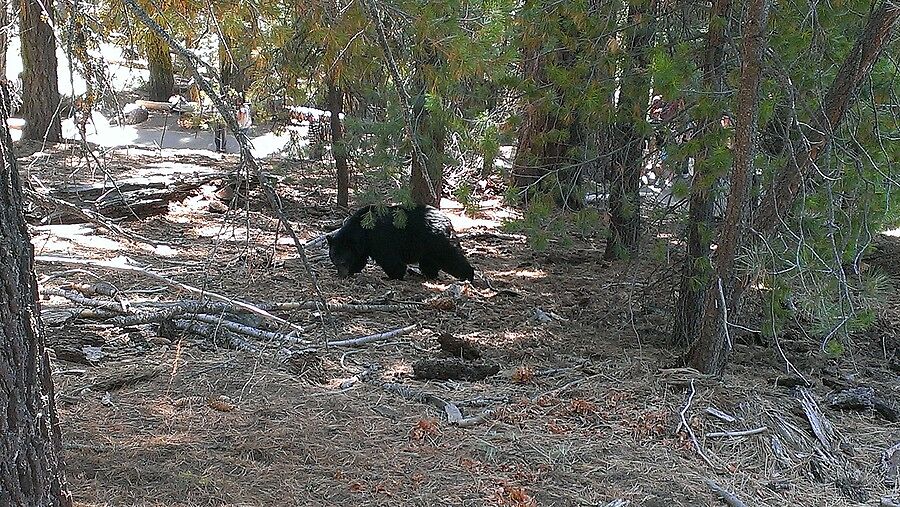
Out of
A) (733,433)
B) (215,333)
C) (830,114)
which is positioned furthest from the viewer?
(215,333)

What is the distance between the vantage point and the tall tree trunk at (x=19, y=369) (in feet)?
8.01

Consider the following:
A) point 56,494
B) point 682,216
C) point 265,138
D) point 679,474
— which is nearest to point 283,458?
point 56,494

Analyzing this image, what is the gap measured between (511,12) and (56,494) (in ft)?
14.4

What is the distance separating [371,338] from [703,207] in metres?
2.58

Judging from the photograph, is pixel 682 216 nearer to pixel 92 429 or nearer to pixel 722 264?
pixel 722 264

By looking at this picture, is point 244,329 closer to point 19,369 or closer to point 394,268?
point 394,268

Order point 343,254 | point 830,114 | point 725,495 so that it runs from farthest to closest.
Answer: point 343,254
point 830,114
point 725,495

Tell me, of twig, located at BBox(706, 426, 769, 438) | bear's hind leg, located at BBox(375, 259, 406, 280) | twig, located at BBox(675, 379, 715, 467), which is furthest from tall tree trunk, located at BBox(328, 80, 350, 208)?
twig, located at BBox(706, 426, 769, 438)

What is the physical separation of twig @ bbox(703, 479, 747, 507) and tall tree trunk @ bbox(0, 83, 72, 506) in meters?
3.00

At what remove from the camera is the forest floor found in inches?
154

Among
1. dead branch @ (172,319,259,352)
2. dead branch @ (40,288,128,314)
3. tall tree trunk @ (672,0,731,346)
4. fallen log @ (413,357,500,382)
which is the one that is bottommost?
fallen log @ (413,357,500,382)

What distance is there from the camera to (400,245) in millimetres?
8117

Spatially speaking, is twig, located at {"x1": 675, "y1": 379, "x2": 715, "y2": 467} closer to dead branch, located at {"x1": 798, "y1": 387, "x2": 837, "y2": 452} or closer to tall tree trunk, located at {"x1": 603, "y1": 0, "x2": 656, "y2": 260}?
dead branch, located at {"x1": 798, "y1": 387, "x2": 837, "y2": 452}

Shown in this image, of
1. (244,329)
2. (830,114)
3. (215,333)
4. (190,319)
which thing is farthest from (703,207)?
(190,319)
